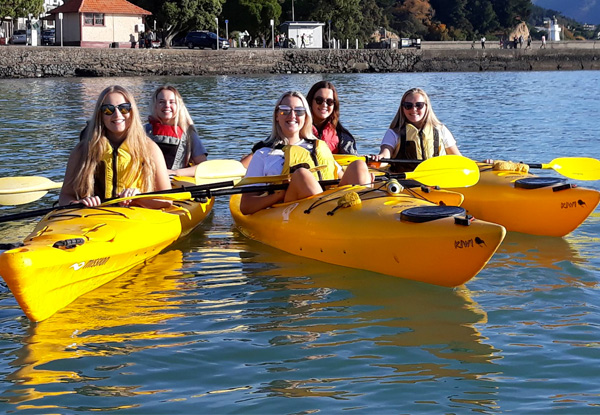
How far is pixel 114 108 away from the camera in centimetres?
594

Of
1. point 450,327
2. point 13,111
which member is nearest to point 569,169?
point 450,327

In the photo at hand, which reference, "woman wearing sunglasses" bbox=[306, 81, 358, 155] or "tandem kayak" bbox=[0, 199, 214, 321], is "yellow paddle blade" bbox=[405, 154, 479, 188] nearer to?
"woman wearing sunglasses" bbox=[306, 81, 358, 155]

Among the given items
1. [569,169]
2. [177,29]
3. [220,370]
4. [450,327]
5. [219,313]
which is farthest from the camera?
[177,29]

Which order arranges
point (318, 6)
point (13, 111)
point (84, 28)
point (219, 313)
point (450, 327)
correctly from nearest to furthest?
1. point (450, 327)
2. point (219, 313)
3. point (13, 111)
4. point (84, 28)
5. point (318, 6)

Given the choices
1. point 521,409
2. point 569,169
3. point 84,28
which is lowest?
point 521,409

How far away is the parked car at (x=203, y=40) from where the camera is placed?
1843 inches

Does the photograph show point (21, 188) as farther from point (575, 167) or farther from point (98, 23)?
point (98, 23)

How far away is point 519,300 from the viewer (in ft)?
17.9

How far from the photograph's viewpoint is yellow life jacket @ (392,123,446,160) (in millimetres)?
7625

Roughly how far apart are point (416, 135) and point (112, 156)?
2813mm

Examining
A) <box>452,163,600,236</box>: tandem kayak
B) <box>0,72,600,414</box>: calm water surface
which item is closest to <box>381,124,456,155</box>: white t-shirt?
<box>452,163,600,236</box>: tandem kayak

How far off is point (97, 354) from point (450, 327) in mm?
1980

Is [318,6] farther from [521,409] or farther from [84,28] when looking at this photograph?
[521,409]

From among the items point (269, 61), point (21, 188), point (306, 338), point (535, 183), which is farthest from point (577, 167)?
point (269, 61)
